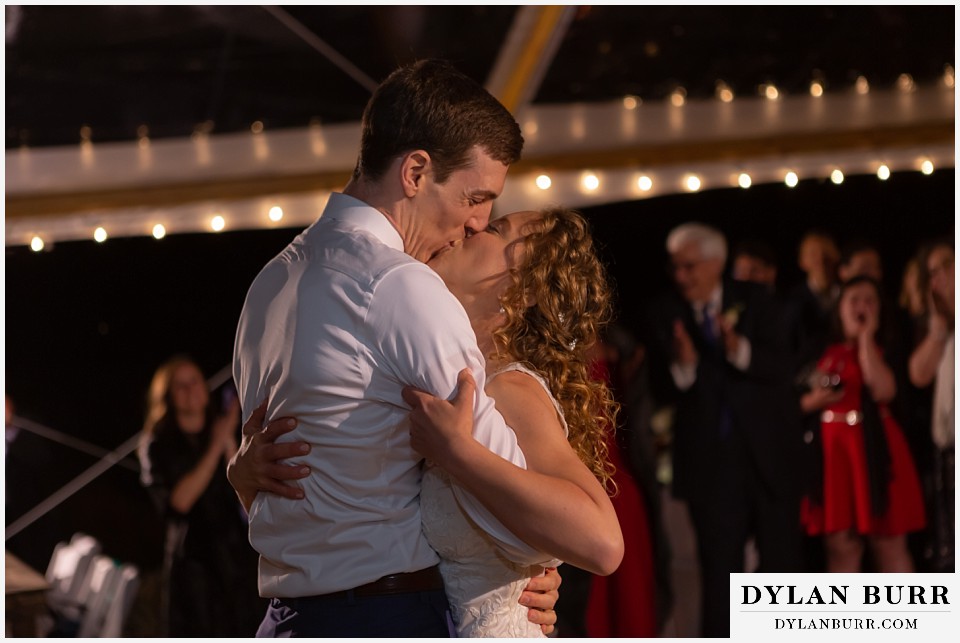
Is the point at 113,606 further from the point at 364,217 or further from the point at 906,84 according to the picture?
the point at 906,84

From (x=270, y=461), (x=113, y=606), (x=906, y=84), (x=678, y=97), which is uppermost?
(x=906, y=84)

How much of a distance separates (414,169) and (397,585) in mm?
668

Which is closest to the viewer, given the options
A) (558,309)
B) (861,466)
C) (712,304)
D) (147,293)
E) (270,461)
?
(270,461)

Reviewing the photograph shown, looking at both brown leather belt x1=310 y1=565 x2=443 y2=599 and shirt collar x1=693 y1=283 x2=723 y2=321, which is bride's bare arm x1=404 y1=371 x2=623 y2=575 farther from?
shirt collar x1=693 y1=283 x2=723 y2=321

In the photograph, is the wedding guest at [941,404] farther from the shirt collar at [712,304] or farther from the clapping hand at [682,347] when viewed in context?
the clapping hand at [682,347]

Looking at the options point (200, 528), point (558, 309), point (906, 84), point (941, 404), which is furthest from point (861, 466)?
point (558, 309)

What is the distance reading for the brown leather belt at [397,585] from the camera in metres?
1.70

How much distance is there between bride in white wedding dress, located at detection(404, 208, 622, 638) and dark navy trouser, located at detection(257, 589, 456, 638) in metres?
0.06

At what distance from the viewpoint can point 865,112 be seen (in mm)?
5844

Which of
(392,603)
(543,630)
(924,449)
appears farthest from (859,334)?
(392,603)

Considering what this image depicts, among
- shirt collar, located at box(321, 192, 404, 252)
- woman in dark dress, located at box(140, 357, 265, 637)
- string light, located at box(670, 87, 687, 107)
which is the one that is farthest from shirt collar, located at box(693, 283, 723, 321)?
shirt collar, located at box(321, 192, 404, 252)

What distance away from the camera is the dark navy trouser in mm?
1696

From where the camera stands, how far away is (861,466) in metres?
5.17

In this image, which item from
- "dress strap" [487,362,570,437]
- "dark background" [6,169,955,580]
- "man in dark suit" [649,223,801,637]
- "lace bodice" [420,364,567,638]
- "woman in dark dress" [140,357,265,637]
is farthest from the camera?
"dark background" [6,169,955,580]
